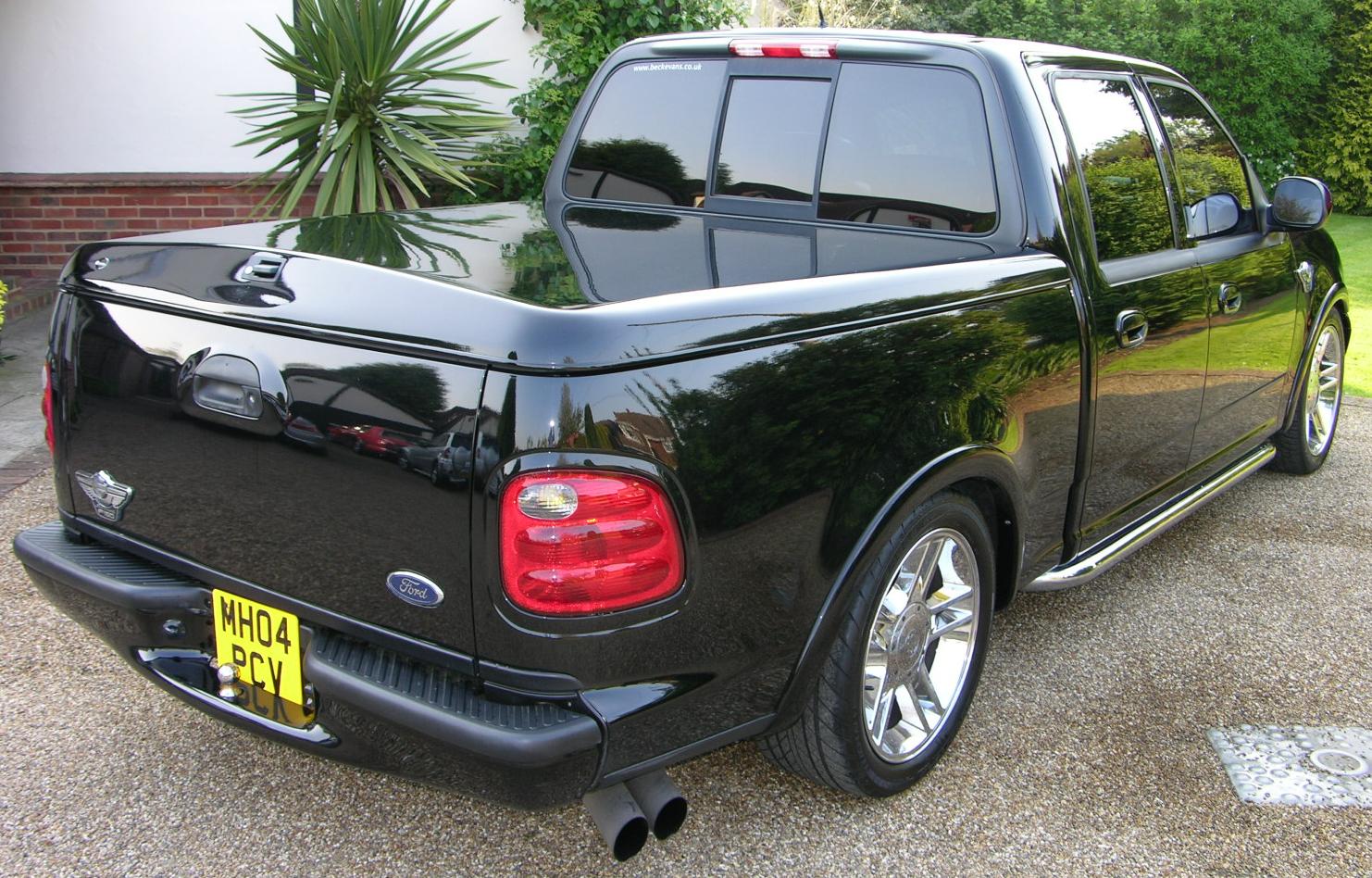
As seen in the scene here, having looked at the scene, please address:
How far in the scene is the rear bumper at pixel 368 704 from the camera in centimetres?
193

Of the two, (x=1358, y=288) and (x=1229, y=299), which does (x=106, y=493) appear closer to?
(x=1229, y=299)

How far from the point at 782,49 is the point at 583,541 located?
1968mm

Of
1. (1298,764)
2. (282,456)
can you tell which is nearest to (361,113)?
(282,456)

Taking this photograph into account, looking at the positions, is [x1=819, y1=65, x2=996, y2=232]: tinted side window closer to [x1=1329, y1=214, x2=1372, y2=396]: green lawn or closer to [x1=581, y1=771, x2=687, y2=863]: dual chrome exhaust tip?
[x1=581, y1=771, x2=687, y2=863]: dual chrome exhaust tip

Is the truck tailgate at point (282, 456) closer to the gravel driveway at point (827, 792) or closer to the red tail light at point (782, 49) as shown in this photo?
the gravel driveway at point (827, 792)

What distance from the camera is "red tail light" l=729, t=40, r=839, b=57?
3229 mm

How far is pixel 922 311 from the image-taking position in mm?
2451

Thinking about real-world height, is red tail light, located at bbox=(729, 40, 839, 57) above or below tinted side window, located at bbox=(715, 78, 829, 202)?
above

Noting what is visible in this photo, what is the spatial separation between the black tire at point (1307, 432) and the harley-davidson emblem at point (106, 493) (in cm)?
428

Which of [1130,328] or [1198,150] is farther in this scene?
[1198,150]

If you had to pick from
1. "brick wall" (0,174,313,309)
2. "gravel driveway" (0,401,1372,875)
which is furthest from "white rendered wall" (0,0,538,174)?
"gravel driveway" (0,401,1372,875)

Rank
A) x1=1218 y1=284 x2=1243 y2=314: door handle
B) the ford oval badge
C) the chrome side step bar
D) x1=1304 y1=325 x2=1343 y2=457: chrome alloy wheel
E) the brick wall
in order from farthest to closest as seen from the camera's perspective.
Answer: the brick wall
x1=1304 y1=325 x2=1343 y2=457: chrome alloy wheel
x1=1218 y1=284 x2=1243 y2=314: door handle
the chrome side step bar
the ford oval badge

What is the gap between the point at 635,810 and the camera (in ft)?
6.86

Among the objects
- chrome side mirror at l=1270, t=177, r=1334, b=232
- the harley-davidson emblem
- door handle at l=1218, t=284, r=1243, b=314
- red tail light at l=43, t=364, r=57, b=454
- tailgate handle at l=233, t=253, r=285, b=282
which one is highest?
chrome side mirror at l=1270, t=177, r=1334, b=232
